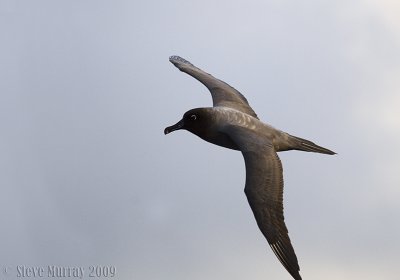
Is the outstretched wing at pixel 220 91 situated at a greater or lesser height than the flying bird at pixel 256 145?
greater

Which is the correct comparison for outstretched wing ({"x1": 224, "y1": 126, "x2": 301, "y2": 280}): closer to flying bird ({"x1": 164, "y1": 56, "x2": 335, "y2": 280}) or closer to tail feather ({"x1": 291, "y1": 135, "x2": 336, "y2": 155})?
flying bird ({"x1": 164, "y1": 56, "x2": 335, "y2": 280})

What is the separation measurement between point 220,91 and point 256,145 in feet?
15.0

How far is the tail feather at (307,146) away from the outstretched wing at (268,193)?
1.27m

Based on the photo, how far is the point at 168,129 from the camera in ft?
68.5

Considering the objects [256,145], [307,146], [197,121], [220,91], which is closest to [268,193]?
[256,145]

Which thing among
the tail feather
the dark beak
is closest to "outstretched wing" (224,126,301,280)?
the tail feather

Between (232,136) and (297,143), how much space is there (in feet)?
6.00

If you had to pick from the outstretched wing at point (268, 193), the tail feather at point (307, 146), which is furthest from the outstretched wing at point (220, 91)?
the outstretched wing at point (268, 193)

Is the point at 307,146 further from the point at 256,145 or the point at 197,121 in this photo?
the point at 197,121

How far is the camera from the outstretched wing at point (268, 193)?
676 inches

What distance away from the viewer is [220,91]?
23.0 metres

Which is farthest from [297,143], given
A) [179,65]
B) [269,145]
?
[179,65]

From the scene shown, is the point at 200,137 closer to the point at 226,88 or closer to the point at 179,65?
the point at 226,88

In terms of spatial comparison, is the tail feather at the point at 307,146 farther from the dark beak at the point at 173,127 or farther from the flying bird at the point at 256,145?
the dark beak at the point at 173,127
